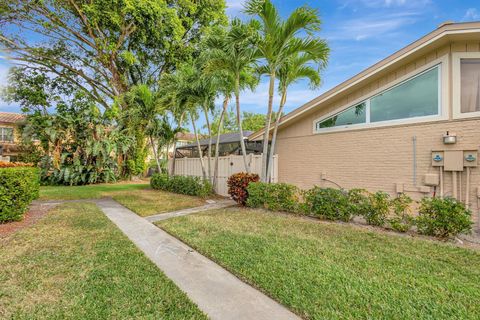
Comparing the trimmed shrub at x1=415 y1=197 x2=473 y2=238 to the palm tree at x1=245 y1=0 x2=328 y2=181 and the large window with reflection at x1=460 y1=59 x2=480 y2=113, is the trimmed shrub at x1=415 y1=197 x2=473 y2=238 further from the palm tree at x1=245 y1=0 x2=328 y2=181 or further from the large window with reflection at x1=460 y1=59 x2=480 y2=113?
the palm tree at x1=245 y1=0 x2=328 y2=181

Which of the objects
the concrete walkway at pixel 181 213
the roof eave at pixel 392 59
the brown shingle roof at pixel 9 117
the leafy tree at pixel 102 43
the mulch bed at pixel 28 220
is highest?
the leafy tree at pixel 102 43

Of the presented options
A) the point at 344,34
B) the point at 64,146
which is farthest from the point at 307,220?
the point at 64,146

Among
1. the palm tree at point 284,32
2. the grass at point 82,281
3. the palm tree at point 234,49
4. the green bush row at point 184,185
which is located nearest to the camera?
the grass at point 82,281

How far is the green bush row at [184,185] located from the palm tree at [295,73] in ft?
10.5

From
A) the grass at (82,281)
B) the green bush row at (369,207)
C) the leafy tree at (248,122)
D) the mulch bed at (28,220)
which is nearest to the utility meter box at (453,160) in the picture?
the green bush row at (369,207)

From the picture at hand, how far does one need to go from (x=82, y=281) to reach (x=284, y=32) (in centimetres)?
684

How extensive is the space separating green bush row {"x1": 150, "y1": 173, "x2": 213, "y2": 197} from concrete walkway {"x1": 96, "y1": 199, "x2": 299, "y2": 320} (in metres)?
4.79

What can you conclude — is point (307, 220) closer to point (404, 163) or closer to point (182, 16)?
point (404, 163)

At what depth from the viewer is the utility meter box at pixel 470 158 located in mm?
4863

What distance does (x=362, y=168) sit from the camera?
658 cm

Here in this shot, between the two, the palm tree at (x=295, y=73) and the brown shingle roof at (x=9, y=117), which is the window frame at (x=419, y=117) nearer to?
the palm tree at (x=295, y=73)

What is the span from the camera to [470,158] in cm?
490

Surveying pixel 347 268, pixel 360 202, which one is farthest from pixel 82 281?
pixel 360 202

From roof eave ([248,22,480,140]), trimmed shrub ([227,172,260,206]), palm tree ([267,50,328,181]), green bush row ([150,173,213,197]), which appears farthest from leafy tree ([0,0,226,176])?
roof eave ([248,22,480,140])
